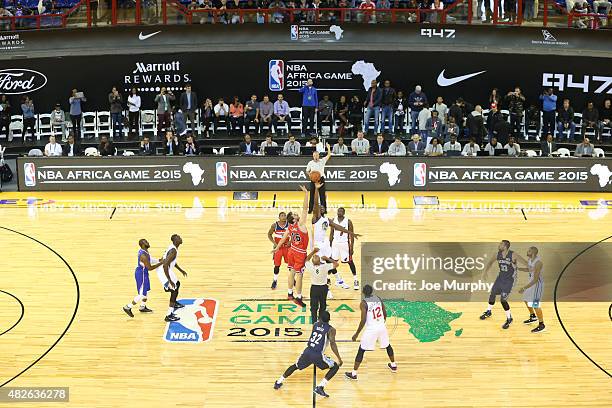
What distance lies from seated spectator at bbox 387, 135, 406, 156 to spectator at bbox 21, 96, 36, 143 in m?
11.7

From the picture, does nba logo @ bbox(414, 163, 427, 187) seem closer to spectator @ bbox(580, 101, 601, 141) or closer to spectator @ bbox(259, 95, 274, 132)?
spectator @ bbox(259, 95, 274, 132)

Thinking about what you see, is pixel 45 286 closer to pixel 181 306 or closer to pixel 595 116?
pixel 181 306

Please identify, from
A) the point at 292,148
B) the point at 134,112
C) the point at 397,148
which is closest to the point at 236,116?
the point at 292,148

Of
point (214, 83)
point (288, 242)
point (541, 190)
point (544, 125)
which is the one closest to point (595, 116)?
point (544, 125)

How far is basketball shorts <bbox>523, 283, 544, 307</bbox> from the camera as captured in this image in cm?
1881

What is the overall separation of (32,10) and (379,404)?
2104 centimetres

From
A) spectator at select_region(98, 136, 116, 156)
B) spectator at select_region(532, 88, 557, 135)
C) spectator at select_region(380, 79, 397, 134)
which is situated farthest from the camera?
spectator at select_region(380, 79, 397, 134)

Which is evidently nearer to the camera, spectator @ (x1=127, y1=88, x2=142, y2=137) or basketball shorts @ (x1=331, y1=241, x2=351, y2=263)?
basketball shorts @ (x1=331, y1=241, x2=351, y2=263)

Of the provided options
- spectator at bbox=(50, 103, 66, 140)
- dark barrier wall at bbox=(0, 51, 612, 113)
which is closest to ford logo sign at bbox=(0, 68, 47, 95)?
dark barrier wall at bbox=(0, 51, 612, 113)

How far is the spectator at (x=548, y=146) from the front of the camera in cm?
2869

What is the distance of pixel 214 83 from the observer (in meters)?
32.1

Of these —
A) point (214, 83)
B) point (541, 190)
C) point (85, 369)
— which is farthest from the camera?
point (214, 83)

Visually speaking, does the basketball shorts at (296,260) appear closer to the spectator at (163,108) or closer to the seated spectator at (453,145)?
the seated spectator at (453,145)

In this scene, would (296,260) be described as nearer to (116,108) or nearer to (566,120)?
(116,108)
